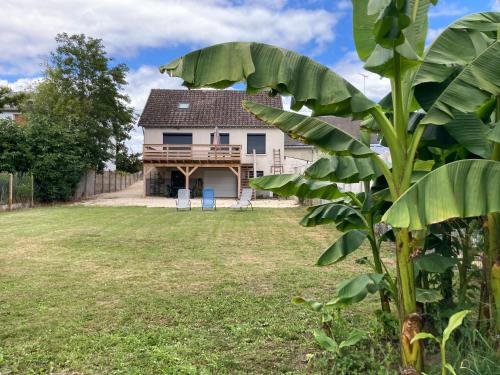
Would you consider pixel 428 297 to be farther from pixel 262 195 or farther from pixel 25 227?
pixel 262 195

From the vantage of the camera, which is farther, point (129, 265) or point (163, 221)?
point (163, 221)

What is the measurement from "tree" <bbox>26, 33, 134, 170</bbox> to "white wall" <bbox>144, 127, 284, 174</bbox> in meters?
3.01

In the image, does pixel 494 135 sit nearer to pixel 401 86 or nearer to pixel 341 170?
pixel 401 86

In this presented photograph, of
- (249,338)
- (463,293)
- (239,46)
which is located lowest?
(249,338)

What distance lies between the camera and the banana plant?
238 centimetres

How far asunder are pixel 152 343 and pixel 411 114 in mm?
3101

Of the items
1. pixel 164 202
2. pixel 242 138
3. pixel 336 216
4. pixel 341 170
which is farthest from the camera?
pixel 242 138

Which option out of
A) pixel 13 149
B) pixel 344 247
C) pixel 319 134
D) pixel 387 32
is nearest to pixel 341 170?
pixel 319 134

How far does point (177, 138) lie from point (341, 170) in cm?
2743

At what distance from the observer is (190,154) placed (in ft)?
86.8

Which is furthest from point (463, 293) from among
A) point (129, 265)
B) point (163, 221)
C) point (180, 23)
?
point (163, 221)

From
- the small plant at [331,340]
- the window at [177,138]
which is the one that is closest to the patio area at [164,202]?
the window at [177,138]

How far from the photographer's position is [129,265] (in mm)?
7094

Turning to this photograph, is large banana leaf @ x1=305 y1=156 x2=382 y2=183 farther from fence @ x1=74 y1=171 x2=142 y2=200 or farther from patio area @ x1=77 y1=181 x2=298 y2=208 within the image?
fence @ x1=74 y1=171 x2=142 y2=200
